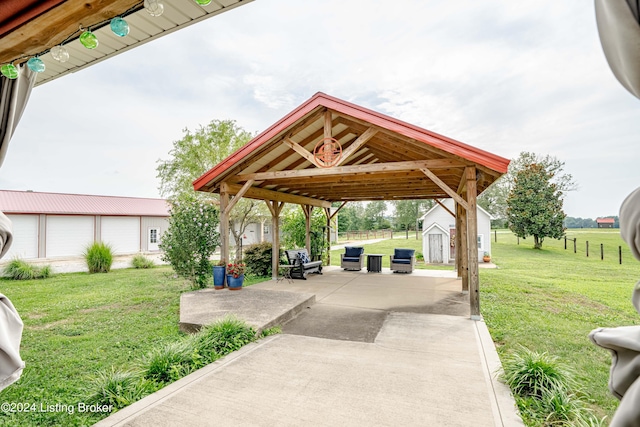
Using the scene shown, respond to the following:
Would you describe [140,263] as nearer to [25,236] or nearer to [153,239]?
[25,236]

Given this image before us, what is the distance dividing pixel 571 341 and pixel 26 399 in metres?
6.62

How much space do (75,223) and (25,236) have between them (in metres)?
2.28

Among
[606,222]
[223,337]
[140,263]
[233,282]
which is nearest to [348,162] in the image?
[233,282]

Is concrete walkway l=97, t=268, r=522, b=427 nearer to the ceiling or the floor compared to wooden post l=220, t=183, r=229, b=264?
nearer to the floor

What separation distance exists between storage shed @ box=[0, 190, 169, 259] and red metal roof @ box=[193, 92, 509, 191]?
1003cm

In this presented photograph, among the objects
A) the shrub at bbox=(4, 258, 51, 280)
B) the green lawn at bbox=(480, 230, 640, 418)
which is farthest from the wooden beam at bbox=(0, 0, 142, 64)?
the shrub at bbox=(4, 258, 51, 280)

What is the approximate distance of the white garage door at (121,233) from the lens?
19.2m

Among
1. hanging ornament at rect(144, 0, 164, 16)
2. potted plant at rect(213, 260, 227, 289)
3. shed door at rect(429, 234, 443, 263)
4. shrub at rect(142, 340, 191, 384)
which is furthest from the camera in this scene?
shed door at rect(429, 234, 443, 263)

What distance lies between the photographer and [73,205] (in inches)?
730

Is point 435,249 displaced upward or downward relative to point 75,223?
downward

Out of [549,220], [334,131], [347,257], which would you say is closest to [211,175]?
[334,131]

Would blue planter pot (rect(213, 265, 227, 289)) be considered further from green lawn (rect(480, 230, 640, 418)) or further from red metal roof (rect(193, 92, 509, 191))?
green lawn (rect(480, 230, 640, 418))

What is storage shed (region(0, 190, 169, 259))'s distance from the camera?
16312 millimetres

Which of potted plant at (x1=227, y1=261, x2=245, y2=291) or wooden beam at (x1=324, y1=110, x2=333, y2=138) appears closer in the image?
wooden beam at (x1=324, y1=110, x2=333, y2=138)
